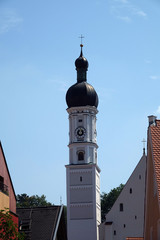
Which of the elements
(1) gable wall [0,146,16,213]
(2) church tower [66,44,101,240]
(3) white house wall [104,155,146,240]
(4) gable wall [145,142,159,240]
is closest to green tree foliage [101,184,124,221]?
(2) church tower [66,44,101,240]

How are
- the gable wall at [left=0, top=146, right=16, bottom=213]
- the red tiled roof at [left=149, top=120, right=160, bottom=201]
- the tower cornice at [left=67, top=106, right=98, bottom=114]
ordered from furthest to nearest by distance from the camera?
the tower cornice at [left=67, top=106, right=98, bottom=114], the gable wall at [left=0, top=146, right=16, bottom=213], the red tiled roof at [left=149, top=120, right=160, bottom=201]

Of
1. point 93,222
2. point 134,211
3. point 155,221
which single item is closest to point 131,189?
point 134,211

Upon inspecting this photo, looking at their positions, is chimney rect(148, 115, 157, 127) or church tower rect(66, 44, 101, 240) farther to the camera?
church tower rect(66, 44, 101, 240)

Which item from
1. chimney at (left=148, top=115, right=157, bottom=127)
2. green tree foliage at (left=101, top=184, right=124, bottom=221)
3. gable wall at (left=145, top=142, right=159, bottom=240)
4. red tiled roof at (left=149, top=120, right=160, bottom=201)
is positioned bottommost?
gable wall at (left=145, top=142, right=159, bottom=240)

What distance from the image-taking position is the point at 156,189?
60.0 feet

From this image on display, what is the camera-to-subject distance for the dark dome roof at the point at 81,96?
283 feet

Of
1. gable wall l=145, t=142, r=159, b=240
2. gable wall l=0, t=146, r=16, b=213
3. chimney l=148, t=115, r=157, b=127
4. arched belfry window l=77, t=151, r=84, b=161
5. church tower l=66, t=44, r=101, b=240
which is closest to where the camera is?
gable wall l=145, t=142, r=159, b=240

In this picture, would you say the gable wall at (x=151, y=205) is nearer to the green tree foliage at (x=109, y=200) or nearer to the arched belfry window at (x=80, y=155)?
the arched belfry window at (x=80, y=155)

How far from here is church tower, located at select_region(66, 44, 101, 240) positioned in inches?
3083

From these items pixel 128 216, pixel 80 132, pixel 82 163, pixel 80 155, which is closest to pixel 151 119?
pixel 128 216

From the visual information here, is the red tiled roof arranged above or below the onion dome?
below

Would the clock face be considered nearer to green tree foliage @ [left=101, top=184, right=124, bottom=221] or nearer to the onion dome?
the onion dome

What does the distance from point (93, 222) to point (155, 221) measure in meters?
59.8

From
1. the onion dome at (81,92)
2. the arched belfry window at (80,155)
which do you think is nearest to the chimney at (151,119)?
the arched belfry window at (80,155)
